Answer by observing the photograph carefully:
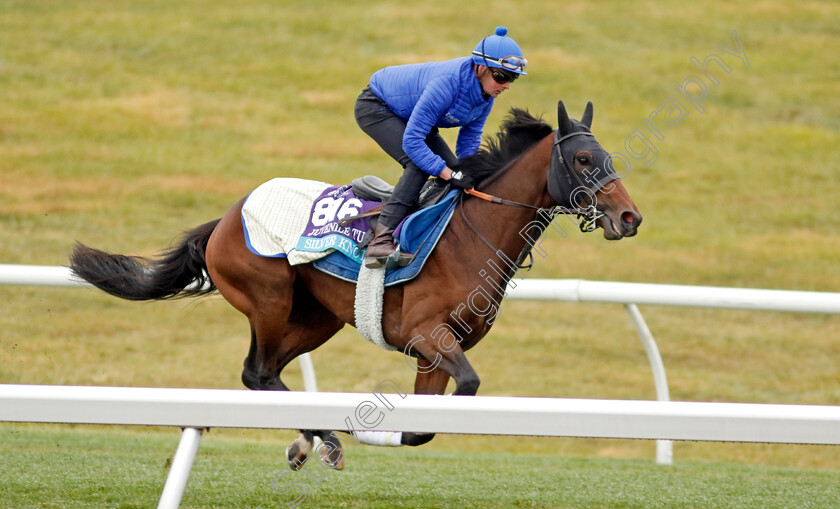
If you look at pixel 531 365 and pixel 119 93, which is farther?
pixel 119 93

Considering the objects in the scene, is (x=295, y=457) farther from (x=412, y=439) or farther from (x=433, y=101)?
(x=433, y=101)

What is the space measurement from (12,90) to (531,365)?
983 centimetres

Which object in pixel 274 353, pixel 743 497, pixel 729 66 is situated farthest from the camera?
pixel 729 66

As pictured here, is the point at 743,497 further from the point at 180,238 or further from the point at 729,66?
the point at 729,66

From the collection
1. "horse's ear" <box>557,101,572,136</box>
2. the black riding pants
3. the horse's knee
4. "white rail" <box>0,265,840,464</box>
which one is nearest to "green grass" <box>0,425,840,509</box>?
the horse's knee

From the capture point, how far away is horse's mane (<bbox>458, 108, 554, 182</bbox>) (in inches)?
168

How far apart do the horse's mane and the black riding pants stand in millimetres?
106

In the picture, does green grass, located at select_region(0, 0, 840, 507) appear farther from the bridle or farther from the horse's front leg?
the bridle

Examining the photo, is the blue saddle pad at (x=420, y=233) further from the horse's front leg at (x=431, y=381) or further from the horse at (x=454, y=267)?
the horse's front leg at (x=431, y=381)

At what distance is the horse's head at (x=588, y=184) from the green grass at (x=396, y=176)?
112 cm

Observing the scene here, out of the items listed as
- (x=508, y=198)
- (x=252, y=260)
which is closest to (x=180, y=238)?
(x=252, y=260)

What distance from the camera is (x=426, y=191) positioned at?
434cm

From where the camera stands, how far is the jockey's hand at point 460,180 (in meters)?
4.19

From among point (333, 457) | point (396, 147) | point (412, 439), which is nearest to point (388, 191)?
point (396, 147)
